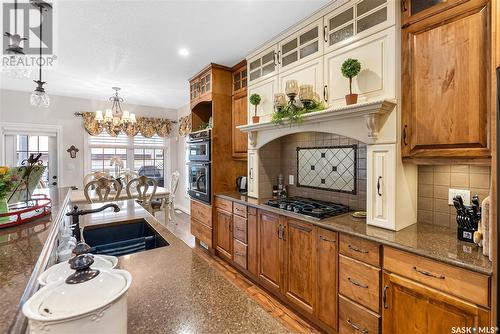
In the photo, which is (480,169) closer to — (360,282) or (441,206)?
(441,206)

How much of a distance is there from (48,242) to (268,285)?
7.02 feet

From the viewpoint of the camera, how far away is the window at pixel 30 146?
186 inches

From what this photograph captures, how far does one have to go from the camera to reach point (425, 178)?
1.90m

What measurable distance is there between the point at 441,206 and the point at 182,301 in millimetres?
1934

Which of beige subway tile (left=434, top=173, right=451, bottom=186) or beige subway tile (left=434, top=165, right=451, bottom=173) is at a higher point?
beige subway tile (left=434, top=165, right=451, bottom=173)

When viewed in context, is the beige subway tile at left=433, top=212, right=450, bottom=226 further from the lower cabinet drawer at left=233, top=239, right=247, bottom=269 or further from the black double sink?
the black double sink

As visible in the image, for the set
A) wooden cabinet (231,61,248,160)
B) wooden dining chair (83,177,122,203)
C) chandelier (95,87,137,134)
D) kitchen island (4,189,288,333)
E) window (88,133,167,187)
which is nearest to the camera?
kitchen island (4,189,288,333)

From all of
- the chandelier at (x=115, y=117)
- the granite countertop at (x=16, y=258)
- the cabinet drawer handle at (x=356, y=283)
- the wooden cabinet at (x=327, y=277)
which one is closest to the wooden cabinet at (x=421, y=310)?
the cabinet drawer handle at (x=356, y=283)

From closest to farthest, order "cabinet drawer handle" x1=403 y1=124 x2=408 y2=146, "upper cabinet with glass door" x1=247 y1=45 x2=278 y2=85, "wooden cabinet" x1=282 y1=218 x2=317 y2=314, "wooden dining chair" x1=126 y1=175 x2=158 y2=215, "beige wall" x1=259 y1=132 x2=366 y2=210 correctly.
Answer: "cabinet drawer handle" x1=403 y1=124 x2=408 y2=146 < "wooden cabinet" x1=282 y1=218 x2=317 y2=314 < "beige wall" x1=259 y1=132 x2=366 y2=210 < "upper cabinet with glass door" x1=247 y1=45 x2=278 y2=85 < "wooden dining chair" x1=126 y1=175 x2=158 y2=215

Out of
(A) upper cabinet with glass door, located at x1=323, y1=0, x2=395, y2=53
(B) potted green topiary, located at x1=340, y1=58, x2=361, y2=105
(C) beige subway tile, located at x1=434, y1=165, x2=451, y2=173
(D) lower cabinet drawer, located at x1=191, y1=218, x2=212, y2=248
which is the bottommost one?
(D) lower cabinet drawer, located at x1=191, y1=218, x2=212, y2=248

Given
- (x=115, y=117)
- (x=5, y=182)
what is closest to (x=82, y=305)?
(x=5, y=182)

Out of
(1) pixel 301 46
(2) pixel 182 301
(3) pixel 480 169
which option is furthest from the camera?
(1) pixel 301 46

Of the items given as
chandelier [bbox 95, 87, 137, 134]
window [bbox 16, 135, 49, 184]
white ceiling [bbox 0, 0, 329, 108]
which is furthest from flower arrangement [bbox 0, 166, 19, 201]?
window [bbox 16, 135, 49, 184]

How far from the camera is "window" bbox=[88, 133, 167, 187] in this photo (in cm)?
542
